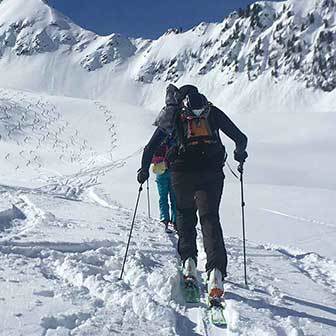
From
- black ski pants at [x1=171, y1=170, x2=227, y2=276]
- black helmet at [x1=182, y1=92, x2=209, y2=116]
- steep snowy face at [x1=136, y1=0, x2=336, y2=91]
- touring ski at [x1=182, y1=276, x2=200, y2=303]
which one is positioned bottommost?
touring ski at [x1=182, y1=276, x2=200, y2=303]

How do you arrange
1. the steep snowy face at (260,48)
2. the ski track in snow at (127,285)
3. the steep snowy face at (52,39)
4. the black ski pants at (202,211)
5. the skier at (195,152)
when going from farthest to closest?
the steep snowy face at (52,39) < the steep snowy face at (260,48) < the skier at (195,152) < the black ski pants at (202,211) < the ski track in snow at (127,285)

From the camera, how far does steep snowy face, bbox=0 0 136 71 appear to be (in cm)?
15325

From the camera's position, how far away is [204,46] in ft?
459

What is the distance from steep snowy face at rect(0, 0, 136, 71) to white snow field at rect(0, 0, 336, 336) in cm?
10189

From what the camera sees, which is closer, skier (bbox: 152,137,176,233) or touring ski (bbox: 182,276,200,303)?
touring ski (bbox: 182,276,200,303)

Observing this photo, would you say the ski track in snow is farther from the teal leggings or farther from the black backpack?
the black backpack

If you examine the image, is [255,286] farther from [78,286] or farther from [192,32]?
[192,32]

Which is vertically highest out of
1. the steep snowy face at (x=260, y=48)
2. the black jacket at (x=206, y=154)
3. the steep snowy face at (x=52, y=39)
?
the steep snowy face at (x=52, y=39)

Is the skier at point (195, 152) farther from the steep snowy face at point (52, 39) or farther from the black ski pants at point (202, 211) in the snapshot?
the steep snowy face at point (52, 39)

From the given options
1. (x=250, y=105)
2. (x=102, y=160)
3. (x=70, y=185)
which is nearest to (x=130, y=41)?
(x=250, y=105)

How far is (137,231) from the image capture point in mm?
8125

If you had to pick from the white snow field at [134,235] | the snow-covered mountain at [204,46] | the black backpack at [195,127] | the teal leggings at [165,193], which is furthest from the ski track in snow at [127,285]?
the snow-covered mountain at [204,46]

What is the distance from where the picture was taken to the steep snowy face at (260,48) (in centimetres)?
10106

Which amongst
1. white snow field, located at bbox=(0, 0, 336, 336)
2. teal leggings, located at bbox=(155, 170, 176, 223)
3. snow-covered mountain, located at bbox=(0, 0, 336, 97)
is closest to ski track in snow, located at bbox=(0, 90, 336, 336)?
white snow field, located at bbox=(0, 0, 336, 336)
